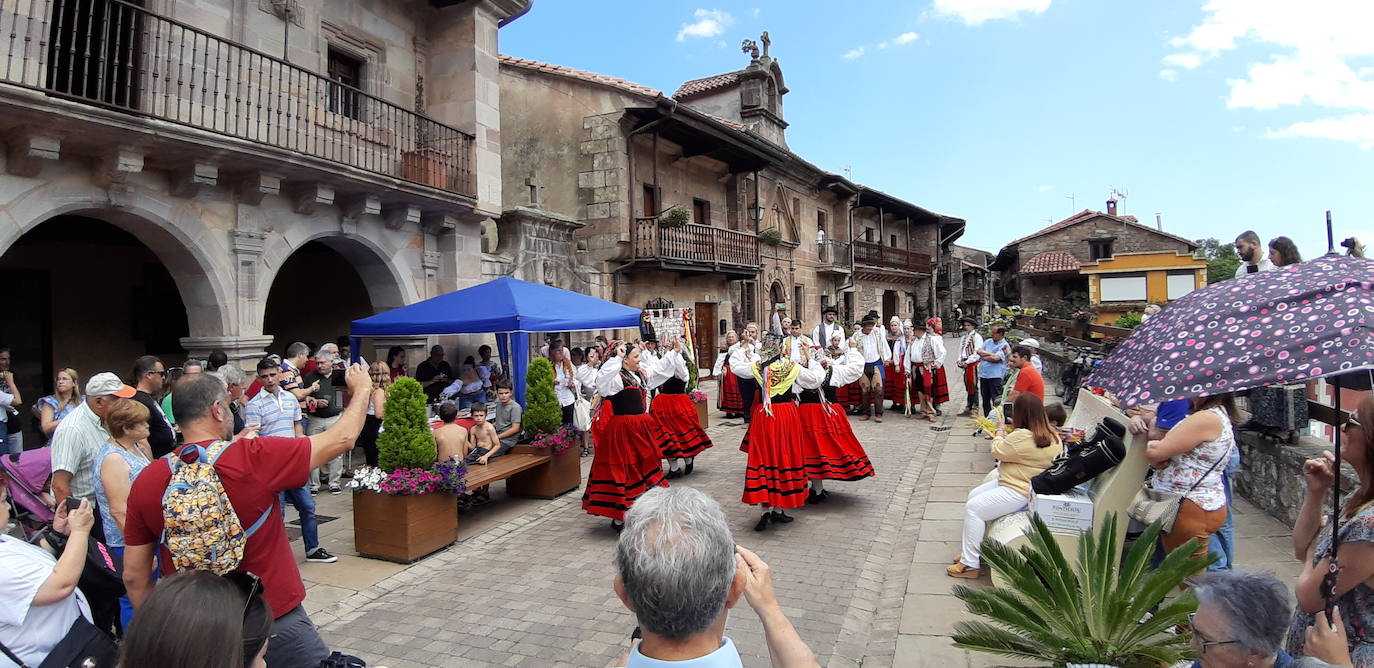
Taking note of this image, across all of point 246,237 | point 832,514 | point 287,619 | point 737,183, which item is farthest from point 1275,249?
point 737,183

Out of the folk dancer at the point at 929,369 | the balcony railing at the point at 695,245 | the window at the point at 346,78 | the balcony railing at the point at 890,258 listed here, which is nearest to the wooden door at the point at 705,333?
the balcony railing at the point at 695,245

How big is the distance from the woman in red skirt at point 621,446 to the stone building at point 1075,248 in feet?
107

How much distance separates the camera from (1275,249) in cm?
415

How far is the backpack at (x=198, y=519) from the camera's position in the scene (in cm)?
237

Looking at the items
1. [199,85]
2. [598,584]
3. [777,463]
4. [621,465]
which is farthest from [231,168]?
[777,463]

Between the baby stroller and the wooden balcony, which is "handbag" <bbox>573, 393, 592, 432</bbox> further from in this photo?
the wooden balcony

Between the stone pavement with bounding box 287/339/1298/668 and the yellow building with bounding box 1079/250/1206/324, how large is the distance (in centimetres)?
2701

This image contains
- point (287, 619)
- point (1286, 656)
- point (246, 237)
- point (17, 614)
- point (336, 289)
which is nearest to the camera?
point (1286, 656)

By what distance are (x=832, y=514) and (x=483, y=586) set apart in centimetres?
341

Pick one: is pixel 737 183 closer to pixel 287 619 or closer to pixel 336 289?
pixel 336 289

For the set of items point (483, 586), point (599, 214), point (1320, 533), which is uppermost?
point (599, 214)

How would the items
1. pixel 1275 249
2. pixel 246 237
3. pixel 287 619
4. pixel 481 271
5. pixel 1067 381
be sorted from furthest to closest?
pixel 481 271 < pixel 1067 381 < pixel 246 237 < pixel 1275 249 < pixel 287 619

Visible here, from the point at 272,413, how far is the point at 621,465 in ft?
10.6

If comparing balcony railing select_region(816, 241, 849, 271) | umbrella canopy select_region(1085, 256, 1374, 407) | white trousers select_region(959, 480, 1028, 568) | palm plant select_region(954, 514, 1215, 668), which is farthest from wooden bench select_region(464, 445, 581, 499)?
balcony railing select_region(816, 241, 849, 271)
